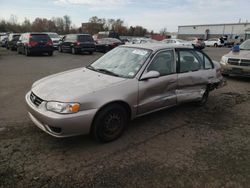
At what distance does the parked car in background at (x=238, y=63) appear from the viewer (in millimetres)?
8734

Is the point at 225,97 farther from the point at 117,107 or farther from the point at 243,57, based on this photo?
the point at 117,107

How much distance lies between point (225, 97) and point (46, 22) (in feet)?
285

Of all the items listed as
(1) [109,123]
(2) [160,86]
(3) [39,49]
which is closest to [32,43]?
(3) [39,49]

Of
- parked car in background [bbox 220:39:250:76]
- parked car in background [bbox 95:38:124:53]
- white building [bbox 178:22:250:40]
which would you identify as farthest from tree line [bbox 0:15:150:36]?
parked car in background [bbox 220:39:250:76]

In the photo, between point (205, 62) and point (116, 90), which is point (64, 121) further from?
point (205, 62)

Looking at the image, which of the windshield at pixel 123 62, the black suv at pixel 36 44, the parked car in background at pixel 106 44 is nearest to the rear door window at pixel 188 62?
the windshield at pixel 123 62

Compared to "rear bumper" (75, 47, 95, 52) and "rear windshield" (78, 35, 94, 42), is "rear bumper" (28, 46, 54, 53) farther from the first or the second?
"rear windshield" (78, 35, 94, 42)

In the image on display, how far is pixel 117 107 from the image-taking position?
369 cm

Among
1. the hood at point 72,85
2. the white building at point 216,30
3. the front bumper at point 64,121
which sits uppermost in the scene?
the white building at point 216,30

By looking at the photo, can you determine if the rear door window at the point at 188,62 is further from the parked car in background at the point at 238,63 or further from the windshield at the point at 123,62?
the parked car in background at the point at 238,63

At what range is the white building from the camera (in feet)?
190

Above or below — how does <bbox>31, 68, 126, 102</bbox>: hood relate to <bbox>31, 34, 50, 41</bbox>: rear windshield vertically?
below

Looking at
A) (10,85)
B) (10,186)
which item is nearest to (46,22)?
(10,85)

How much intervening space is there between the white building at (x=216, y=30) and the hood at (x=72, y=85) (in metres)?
59.4
